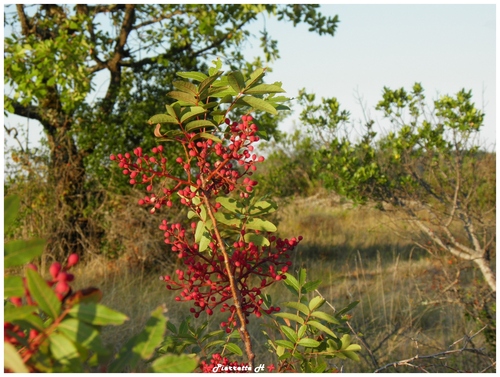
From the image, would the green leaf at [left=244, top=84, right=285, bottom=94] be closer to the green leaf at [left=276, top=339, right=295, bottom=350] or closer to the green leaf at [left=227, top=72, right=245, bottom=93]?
the green leaf at [left=227, top=72, right=245, bottom=93]

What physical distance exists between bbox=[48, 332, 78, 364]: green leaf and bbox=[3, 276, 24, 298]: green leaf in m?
0.07

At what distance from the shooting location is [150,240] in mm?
5598

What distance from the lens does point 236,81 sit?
1.10 meters

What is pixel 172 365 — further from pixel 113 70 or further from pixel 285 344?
pixel 113 70

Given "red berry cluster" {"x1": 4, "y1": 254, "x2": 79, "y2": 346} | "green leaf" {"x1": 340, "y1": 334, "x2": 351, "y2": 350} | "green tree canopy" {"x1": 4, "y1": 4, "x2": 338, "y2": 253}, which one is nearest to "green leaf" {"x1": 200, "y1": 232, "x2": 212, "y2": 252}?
"green leaf" {"x1": 340, "y1": 334, "x2": 351, "y2": 350}

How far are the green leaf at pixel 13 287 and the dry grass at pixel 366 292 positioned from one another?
1899mm

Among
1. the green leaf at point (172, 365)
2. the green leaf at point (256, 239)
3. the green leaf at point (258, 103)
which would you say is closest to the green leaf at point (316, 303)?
the green leaf at point (256, 239)

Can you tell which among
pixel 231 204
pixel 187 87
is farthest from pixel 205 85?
pixel 231 204

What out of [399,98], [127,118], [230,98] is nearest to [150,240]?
[127,118]

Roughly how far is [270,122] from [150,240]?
1697 mm

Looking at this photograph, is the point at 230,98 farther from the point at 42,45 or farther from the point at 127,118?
the point at 127,118

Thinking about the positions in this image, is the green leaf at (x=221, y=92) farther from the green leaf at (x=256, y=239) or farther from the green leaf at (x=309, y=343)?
the green leaf at (x=309, y=343)

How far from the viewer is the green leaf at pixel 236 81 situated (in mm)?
1076

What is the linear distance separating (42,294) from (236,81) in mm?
625
